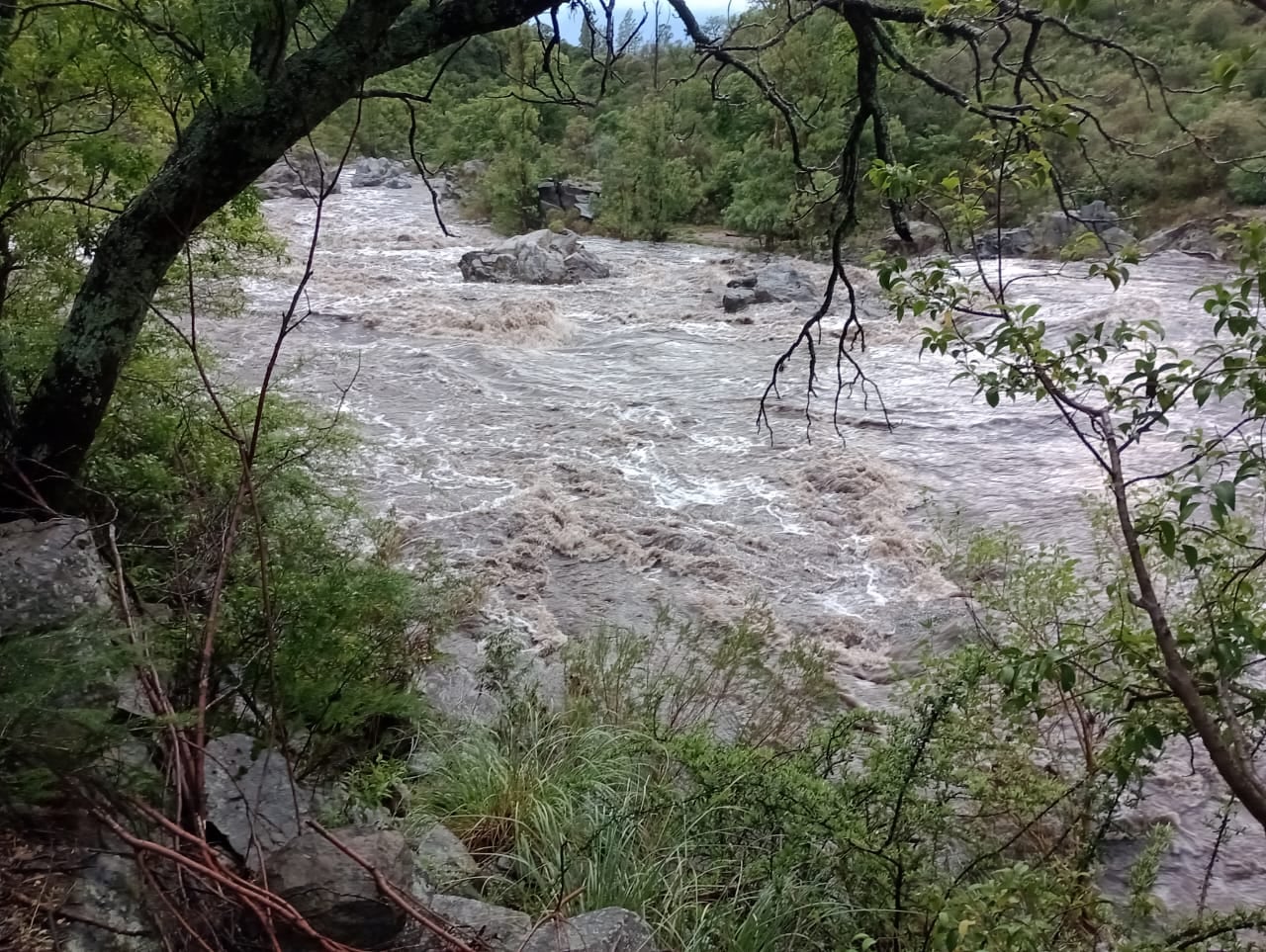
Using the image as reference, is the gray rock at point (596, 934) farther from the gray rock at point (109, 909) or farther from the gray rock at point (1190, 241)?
the gray rock at point (1190, 241)

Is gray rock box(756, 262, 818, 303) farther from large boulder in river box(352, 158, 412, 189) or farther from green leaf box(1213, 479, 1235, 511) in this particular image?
green leaf box(1213, 479, 1235, 511)

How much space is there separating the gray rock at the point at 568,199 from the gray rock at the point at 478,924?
2131 cm

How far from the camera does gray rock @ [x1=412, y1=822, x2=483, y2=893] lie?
2.88m

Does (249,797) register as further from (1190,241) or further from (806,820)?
(1190,241)

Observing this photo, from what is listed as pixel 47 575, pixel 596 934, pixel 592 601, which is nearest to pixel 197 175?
pixel 47 575

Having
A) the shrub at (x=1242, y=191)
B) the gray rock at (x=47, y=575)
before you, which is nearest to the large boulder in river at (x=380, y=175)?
the shrub at (x=1242, y=191)

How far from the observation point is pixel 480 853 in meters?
3.33

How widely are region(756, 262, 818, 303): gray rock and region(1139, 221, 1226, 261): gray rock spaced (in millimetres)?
5875

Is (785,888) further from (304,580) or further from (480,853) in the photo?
(304,580)

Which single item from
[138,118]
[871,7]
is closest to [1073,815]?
[871,7]

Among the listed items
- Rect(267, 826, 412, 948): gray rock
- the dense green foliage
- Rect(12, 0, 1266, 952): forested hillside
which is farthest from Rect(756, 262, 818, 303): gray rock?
Rect(267, 826, 412, 948): gray rock

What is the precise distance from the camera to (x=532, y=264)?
54.0 feet

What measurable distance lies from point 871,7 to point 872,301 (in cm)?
1204

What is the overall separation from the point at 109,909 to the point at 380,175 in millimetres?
26923
